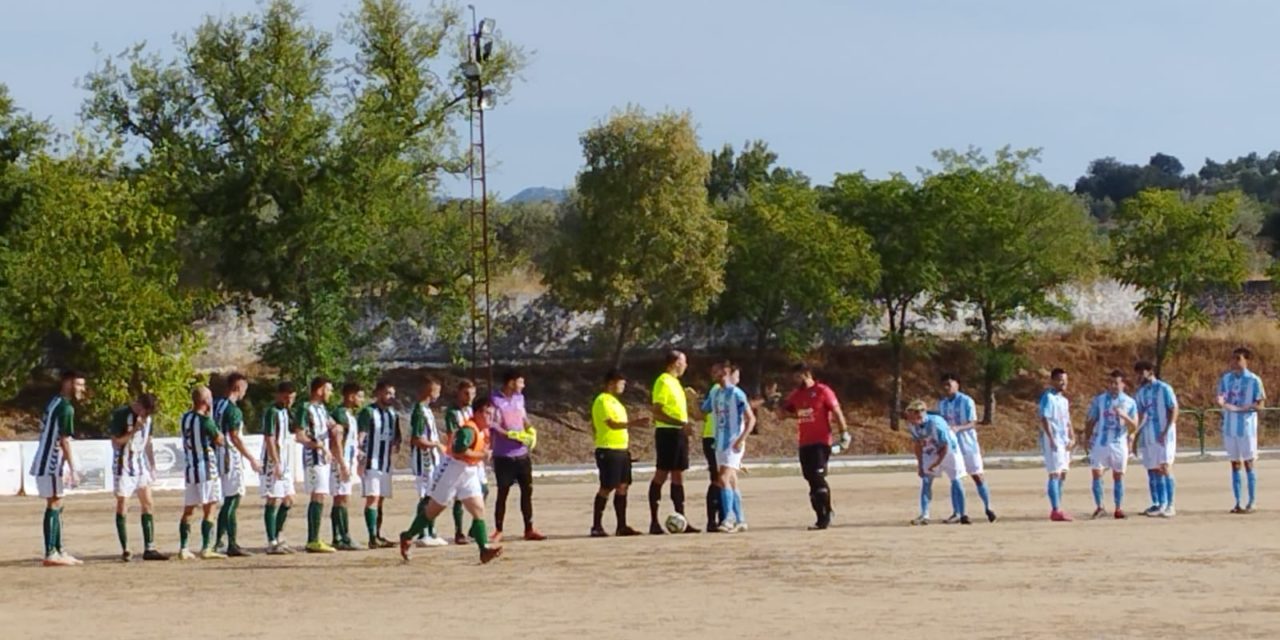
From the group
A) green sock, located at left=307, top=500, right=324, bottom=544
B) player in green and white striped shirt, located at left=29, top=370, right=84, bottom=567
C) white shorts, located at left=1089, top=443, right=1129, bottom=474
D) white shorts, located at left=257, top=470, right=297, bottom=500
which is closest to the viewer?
player in green and white striped shirt, located at left=29, top=370, right=84, bottom=567

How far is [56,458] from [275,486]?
237cm

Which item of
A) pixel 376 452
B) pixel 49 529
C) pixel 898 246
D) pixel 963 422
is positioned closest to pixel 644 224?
pixel 898 246

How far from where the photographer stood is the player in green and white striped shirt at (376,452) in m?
21.7

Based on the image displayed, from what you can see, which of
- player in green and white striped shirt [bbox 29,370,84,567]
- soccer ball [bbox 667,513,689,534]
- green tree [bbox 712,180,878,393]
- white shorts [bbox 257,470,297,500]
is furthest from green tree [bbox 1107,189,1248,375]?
player in green and white striped shirt [bbox 29,370,84,567]

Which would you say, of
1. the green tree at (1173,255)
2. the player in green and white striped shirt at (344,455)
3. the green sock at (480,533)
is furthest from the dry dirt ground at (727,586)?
the green tree at (1173,255)

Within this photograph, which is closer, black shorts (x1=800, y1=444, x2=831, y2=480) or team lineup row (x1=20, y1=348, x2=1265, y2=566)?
team lineup row (x1=20, y1=348, x2=1265, y2=566)

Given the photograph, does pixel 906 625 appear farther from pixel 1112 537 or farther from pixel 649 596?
pixel 1112 537

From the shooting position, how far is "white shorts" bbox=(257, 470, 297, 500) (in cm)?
2098

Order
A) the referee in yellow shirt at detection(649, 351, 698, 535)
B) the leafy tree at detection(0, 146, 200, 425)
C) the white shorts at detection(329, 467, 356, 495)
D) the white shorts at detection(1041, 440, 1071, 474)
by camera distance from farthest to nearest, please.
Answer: the leafy tree at detection(0, 146, 200, 425)
the white shorts at detection(1041, 440, 1071, 474)
the referee in yellow shirt at detection(649, 351, 698, 535)
the white shorts at detection(329, 467, 356, 495)

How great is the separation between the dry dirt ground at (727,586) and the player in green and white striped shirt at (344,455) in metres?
0.98

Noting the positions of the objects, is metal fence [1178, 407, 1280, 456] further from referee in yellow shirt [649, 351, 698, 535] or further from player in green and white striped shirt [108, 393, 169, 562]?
player in green and white striped shirt [108, 393, 169, 562]

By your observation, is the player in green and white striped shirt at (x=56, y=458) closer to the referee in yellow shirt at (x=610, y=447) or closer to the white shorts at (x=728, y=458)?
the referee in yellow shirt at (x=610, y=447)

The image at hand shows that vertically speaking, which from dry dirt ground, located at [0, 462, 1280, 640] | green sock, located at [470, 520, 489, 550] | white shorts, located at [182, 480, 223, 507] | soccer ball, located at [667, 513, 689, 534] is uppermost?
white shorts, located at [182, 480, 223, 507]

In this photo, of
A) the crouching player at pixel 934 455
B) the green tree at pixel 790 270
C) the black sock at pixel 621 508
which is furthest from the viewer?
the green tree at pixel 790 270
